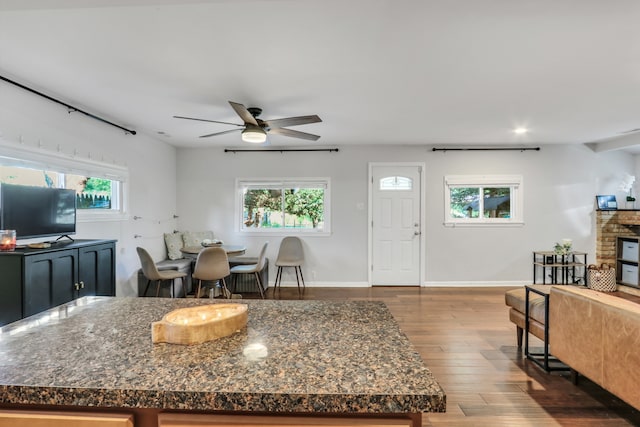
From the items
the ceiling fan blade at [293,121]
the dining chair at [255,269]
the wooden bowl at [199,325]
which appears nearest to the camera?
the wooden bowl at [199,325]

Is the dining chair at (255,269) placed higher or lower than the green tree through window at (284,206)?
lower

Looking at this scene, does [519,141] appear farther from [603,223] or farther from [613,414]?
[613,414]

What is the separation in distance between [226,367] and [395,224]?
4.91 metres

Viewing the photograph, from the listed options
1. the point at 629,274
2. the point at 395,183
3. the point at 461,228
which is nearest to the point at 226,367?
the point at 395,183

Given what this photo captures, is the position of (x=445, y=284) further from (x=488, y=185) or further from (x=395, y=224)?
(x=488, y=185)

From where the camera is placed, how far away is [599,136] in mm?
4793

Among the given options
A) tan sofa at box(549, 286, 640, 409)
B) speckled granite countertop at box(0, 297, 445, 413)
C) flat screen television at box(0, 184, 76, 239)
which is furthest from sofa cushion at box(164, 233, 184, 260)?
tan sofa at box(549, 286, 640, 409)

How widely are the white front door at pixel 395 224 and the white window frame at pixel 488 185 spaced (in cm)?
49

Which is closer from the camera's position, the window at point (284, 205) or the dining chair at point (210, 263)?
the dining chair at point (210, 263)

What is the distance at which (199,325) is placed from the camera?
38.8 inches

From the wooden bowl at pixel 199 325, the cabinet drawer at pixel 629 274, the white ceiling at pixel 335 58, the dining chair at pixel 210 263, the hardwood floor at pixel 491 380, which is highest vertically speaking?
the white ceiling at pixel 335 58

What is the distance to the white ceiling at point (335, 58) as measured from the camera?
5.95 ft

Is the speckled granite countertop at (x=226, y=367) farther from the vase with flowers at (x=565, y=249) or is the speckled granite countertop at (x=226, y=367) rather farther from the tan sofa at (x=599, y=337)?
the vase with flowers at (x=565, y=249)

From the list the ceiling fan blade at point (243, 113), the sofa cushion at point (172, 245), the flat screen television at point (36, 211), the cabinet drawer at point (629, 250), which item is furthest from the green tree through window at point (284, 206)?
the cabinet drawer at point (629, 250)
